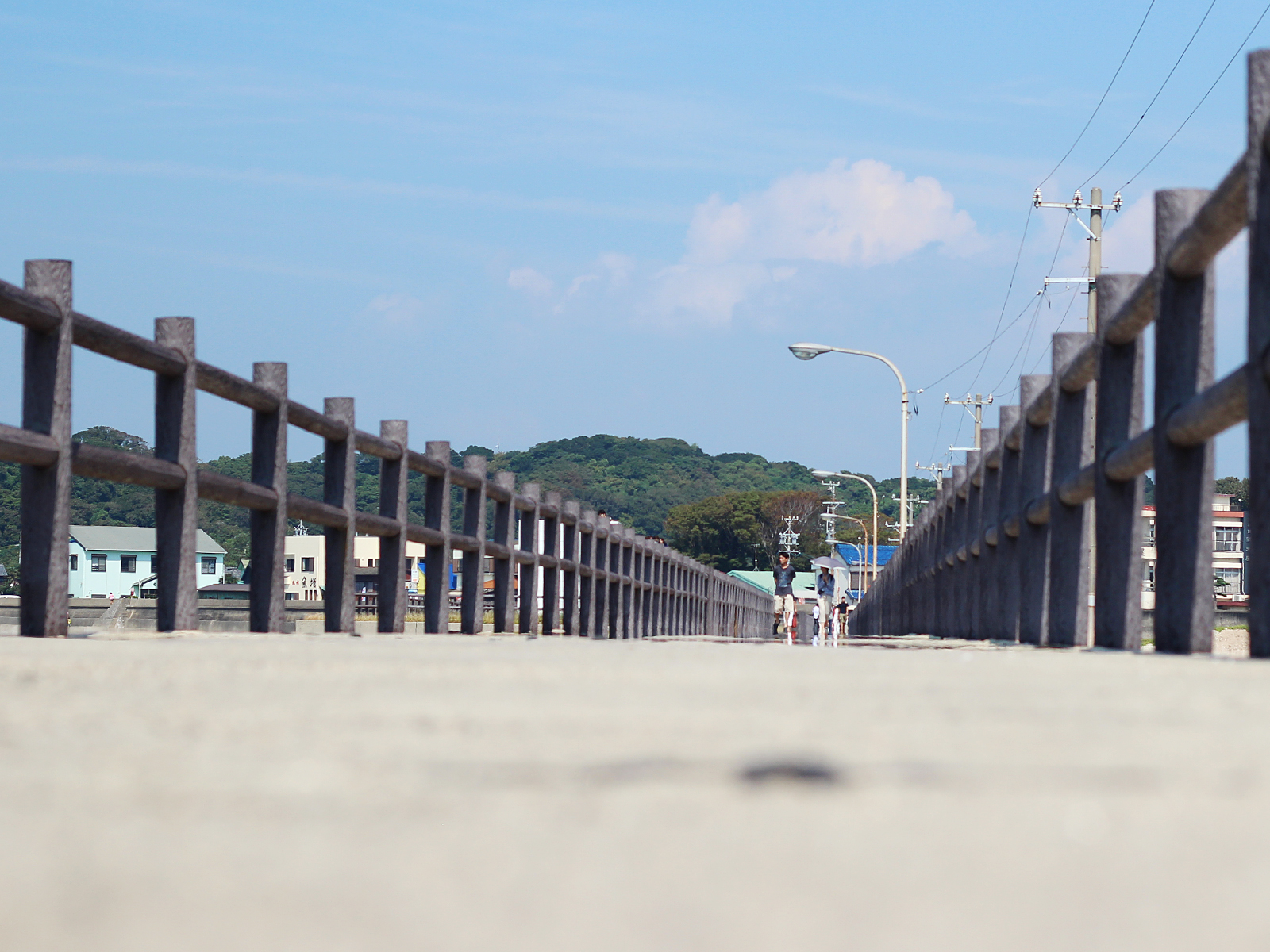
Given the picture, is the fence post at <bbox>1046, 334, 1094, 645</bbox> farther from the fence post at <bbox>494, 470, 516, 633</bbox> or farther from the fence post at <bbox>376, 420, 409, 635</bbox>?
the fence post at <bbox>494, 470, 516, 633</bbox>

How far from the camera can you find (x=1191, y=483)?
4.84 meters

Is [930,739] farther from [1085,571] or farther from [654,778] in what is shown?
[1085,571]

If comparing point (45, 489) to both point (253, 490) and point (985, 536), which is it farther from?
point (985, 536)

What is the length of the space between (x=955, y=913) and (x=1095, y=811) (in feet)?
1.35

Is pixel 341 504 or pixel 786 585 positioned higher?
pixel 341 504

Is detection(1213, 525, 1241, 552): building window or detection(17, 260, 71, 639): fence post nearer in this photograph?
detection(17, 260, 71, 639): fence post

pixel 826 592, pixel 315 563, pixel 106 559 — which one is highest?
pixel 826 592

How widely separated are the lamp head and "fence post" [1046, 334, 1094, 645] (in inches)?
1076

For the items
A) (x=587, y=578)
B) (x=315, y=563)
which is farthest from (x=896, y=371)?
(x=315, y=563)

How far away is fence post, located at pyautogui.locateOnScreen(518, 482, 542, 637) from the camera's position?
13086 millimetres

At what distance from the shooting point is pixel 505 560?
1220 cm

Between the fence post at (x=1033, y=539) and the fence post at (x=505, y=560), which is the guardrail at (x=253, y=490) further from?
the fence post at (x=1033, y=539)

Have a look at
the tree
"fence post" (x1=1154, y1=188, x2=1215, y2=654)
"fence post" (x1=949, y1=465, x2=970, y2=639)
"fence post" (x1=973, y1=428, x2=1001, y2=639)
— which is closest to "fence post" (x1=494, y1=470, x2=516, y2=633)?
"fence post" (x1=973, y1=428, x2=1001, y2=639)

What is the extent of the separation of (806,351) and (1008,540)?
83.7 ft
